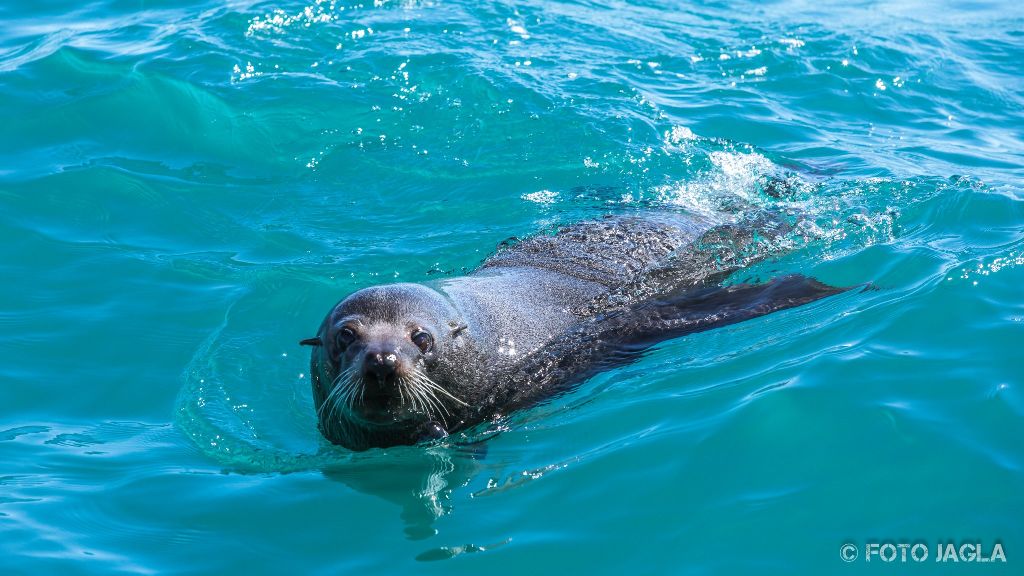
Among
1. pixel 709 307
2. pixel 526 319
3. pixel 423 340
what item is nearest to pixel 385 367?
pixel 423 340

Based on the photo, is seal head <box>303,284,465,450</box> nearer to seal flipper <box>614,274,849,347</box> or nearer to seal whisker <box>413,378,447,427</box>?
seal whisker <box>413,378,447,427</box>

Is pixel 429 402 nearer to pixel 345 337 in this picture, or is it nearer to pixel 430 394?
pixel 430 394

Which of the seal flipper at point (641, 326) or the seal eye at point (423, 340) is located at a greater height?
the seal eye at point (423, 340)

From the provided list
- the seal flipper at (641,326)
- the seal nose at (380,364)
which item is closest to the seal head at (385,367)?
the seal nose at (380,364)

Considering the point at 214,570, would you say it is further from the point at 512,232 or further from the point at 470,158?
the point at 470,158

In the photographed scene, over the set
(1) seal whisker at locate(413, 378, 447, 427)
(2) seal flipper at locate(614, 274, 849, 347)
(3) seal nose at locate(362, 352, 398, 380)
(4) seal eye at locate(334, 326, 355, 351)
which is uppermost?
(4) seal eye at locate(334, 326, 355, 351)

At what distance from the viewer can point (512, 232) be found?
927 cm

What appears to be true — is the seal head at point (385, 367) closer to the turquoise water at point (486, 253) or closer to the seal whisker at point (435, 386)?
the seal whisker at point (435, 386)

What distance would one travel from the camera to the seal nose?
557 centimetres

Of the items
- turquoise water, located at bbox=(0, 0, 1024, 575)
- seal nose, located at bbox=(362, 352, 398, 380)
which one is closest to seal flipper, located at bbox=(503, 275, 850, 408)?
turquoise water, located at bbox=(0, 0, 1024, 575)

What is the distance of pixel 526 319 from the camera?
693cm

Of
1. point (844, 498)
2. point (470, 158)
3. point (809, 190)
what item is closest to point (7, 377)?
point (470, 158)

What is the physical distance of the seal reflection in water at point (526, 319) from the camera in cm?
598

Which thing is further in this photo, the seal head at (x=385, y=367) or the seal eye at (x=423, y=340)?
the seal eye at (x=423, y=340)
